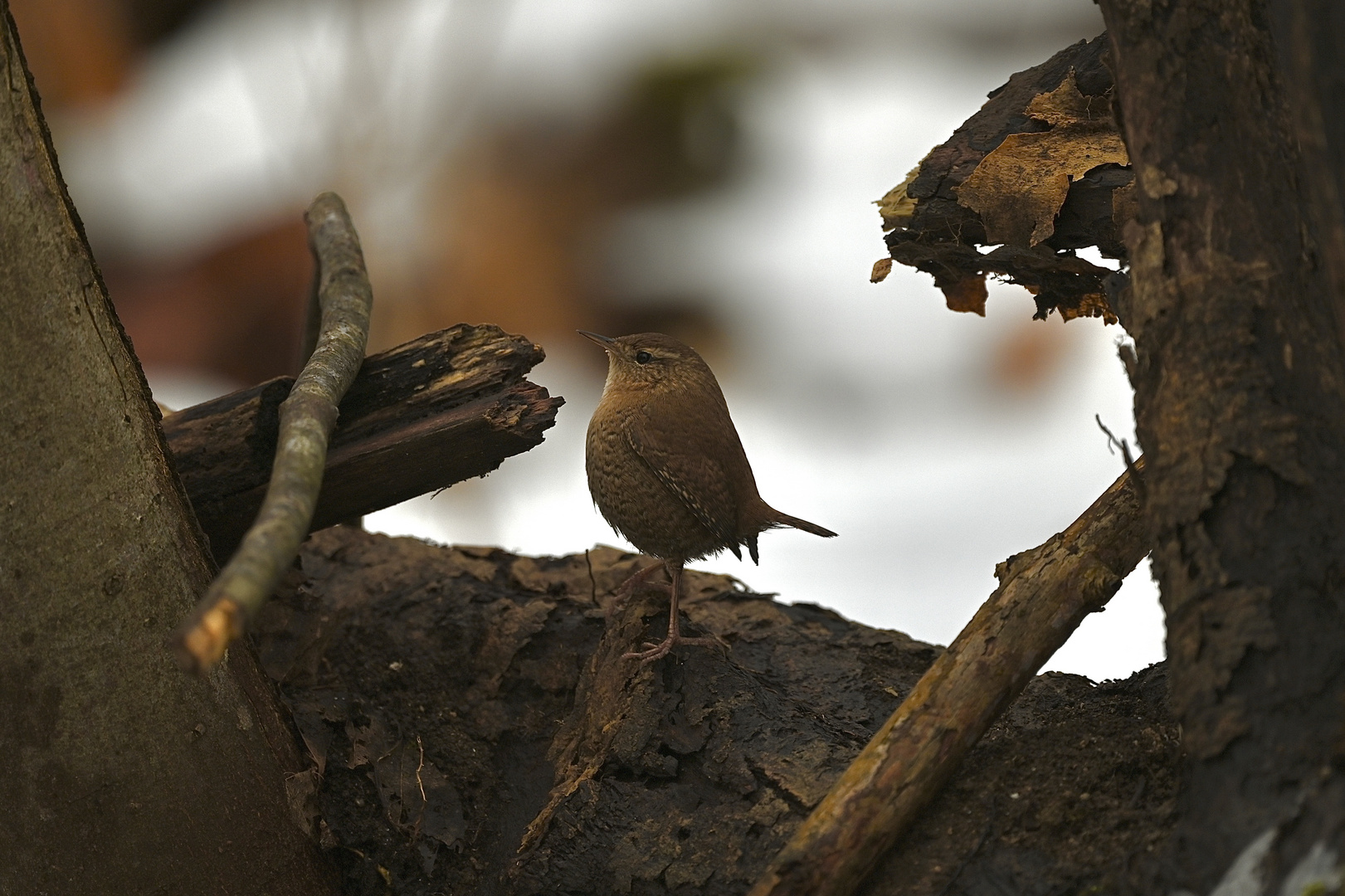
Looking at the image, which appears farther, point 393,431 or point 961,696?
point 393,431

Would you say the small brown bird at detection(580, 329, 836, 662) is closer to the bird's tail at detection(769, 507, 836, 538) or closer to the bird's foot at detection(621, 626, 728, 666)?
the bird's tail at detection(769, 507, 836, 538)

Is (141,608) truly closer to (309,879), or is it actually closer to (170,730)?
(170,730)

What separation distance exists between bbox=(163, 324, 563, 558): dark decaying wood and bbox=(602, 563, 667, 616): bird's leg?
0.55 metres

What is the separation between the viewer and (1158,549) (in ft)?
5.73

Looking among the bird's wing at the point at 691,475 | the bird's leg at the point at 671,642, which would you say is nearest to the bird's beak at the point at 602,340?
the bird's wing at the point at 691,475

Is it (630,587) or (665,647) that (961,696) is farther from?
(630,587)

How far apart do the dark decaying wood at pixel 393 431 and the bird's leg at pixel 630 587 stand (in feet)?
1.80

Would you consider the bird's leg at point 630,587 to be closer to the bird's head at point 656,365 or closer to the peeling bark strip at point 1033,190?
the bird's head at point 656,365

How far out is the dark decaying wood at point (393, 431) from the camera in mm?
2645

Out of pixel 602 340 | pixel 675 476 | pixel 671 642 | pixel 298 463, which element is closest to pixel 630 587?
pixel 675 476

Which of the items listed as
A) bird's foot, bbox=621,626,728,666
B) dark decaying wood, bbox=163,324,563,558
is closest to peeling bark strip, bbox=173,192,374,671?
dark decaying wood, bbox=163,324,563,558

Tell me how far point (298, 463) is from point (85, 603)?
0.60 meters

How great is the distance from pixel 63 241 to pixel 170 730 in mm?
867

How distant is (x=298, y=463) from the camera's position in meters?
1.74
